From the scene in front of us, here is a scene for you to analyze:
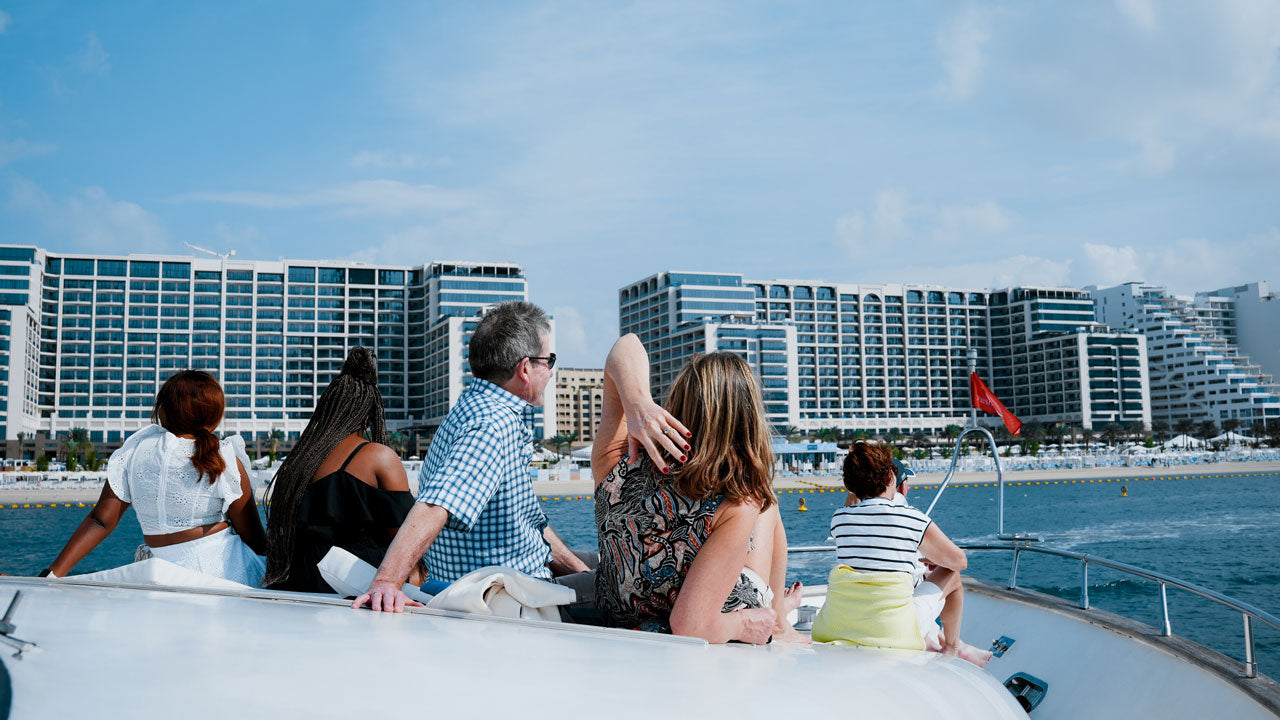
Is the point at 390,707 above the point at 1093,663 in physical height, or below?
above

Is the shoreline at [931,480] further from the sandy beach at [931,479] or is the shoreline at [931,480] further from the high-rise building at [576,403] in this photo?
the high-rise building at [576,403]

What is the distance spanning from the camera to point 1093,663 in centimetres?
439

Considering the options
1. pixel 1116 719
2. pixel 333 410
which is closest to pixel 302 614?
pixel 333 410

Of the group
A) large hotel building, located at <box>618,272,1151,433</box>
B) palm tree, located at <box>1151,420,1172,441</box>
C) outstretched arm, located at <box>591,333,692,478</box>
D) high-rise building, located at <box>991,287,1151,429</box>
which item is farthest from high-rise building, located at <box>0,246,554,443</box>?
outstretched arm, located at <box>591,333,692,478</box>

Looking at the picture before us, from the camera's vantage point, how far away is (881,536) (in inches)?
134

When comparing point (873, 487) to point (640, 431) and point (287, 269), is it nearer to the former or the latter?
point (640, 431)

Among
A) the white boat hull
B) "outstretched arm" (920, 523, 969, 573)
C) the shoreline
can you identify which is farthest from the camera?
the shoreline

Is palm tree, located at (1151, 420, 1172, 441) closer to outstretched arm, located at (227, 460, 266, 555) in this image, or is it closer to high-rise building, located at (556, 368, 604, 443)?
high-rise building, located at (556, 368, 604, 443)

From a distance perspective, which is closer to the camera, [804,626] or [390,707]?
[390,707]

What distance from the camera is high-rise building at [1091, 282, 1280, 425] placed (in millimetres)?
113250

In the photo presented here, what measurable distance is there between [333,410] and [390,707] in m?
2.13

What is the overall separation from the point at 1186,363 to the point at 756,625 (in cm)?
13617

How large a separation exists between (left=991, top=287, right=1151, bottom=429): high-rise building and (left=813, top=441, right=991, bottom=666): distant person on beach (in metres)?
119

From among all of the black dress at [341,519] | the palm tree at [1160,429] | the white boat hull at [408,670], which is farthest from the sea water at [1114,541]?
the palm tree at [1160,429]
